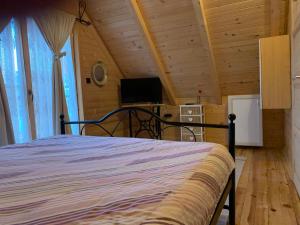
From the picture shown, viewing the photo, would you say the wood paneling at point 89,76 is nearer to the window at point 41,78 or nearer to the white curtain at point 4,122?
the window at point 41,78

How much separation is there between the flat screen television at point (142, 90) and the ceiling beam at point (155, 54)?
16 centimetres

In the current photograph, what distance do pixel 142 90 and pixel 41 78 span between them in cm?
181

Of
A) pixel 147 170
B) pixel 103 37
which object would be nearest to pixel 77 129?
pixel 103 37

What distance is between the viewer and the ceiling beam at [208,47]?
2992mm

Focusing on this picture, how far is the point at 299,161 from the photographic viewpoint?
7.01 ft

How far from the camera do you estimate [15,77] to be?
2809mm

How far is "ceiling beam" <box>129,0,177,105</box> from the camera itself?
3326mm

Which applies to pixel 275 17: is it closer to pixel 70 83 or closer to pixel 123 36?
pixel 123 36

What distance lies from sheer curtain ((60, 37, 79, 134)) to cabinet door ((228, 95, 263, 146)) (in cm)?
258

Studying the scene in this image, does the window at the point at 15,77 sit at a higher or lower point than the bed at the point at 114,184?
higher

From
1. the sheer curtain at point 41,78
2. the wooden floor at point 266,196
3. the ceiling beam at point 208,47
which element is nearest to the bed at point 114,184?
the wooden floor at point 266,196

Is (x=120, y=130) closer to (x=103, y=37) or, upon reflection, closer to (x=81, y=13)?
(x=103, y=37)

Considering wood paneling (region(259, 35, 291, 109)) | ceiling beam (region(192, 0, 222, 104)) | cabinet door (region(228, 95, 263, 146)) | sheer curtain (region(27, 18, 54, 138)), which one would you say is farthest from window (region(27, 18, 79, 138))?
cabinet door (region(228, 95, 263, 146))

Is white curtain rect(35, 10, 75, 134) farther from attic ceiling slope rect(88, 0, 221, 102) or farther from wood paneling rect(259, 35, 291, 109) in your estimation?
wood paneling rect(259, 35, 291, 109)
